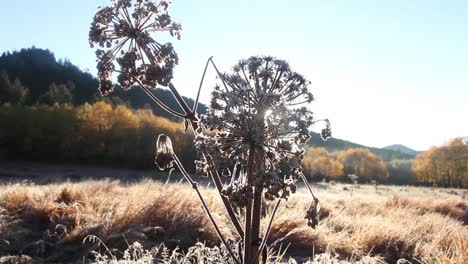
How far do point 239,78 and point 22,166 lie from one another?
65314mm

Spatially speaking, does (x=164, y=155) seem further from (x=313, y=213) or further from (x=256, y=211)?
(x=313, y=213)

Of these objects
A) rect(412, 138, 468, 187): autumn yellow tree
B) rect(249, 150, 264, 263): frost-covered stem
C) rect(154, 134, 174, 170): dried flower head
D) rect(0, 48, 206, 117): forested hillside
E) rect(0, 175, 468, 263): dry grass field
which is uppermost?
rect(0, 48, 206, 117): forested hillside

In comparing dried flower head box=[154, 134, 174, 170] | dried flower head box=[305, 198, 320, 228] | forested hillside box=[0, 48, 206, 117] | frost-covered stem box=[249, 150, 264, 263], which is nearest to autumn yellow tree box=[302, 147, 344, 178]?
forested hillside box=[0, 48, 206, 117]

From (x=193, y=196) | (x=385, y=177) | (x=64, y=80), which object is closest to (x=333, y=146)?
(x=385, y=177)

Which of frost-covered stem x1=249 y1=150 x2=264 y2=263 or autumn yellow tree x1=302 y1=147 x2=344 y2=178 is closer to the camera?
frost-covered stem x1=249 y1=150 x2=264 y2=263

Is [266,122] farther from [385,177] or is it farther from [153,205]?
[385,177]

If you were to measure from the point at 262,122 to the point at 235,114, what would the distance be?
0.39 feet

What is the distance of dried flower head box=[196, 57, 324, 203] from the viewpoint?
173 centimetres

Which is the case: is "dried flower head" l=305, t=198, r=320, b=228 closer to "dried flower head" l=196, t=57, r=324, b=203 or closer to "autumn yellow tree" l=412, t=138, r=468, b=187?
"dried flower head" l=196, t=57, r=324, b=203

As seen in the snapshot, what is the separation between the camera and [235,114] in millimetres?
1771

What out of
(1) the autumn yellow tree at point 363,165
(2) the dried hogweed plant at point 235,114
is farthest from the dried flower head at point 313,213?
(1) the autumn yellow tree at point 363,165

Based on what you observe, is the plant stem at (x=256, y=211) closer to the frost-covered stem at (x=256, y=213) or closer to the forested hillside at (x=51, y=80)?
the frost-covered stem at (x=256, y=213)

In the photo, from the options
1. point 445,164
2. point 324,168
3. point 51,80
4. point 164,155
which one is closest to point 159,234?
point 164,155

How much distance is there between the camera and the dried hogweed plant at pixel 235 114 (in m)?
1.72
